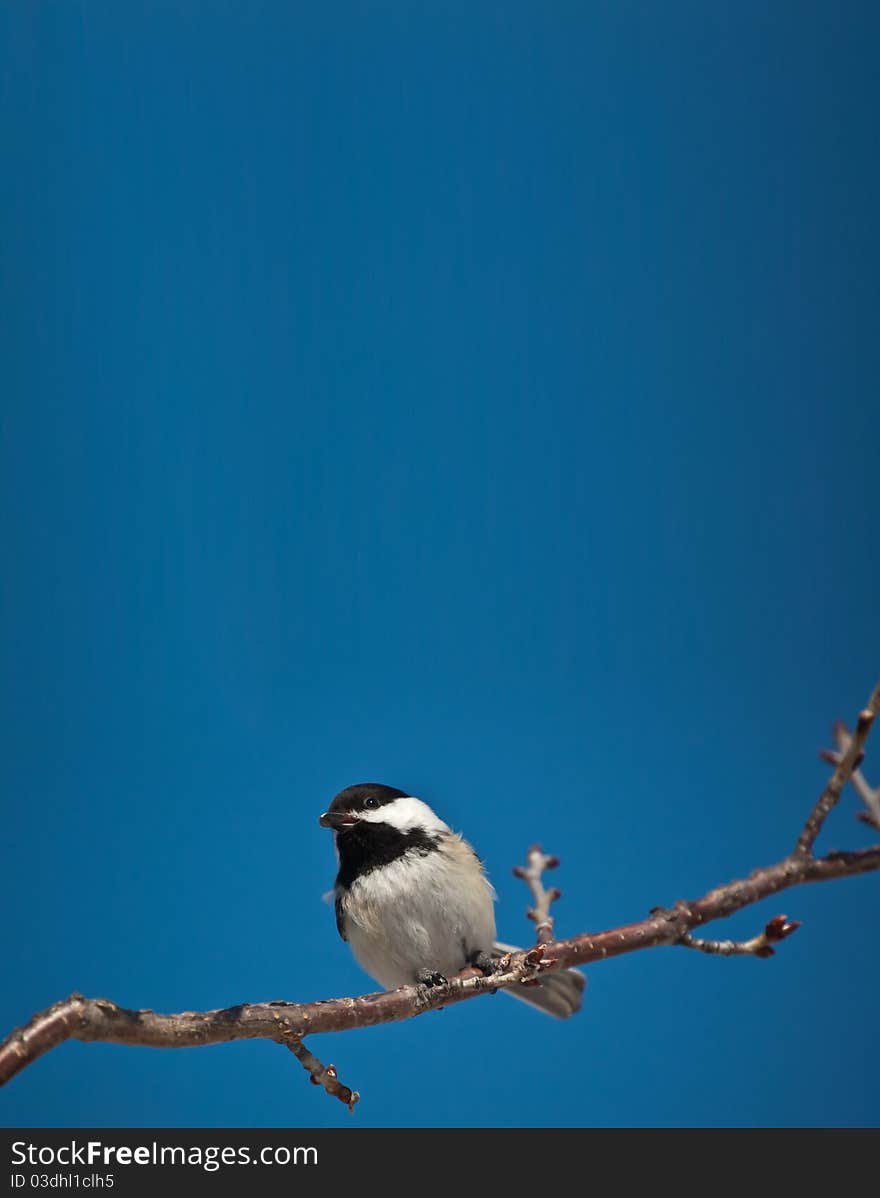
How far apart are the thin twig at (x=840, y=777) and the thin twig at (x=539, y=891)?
495 millimetres

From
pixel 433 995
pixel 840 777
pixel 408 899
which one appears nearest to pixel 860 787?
pixel 840 777

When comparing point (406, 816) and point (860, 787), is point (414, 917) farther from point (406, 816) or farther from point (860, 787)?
point (860, 787)

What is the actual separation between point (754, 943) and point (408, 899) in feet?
2.93

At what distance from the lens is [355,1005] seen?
4.25 ft

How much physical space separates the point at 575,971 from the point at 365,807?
1.82 feet

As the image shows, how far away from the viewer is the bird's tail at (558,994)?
6.91 ft

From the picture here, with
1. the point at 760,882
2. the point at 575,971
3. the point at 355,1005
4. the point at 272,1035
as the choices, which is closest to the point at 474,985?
the point at 355,1005

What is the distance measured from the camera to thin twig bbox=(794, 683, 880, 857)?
40.2 inches

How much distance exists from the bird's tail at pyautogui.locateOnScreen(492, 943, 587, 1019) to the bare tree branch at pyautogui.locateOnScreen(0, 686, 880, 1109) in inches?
28.2

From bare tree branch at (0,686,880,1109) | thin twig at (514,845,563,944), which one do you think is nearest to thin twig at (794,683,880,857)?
bare tree branch at (0,686,880,1109)

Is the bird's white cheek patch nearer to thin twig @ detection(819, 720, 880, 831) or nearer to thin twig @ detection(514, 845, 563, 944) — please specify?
thin twig @ detection(514, 845, 563, 944)

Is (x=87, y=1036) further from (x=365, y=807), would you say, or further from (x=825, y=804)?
(x=365, y=807)

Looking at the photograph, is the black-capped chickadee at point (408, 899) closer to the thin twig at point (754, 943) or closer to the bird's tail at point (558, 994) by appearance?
the bird's tail at point (558, 994)

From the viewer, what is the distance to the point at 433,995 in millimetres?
1383
